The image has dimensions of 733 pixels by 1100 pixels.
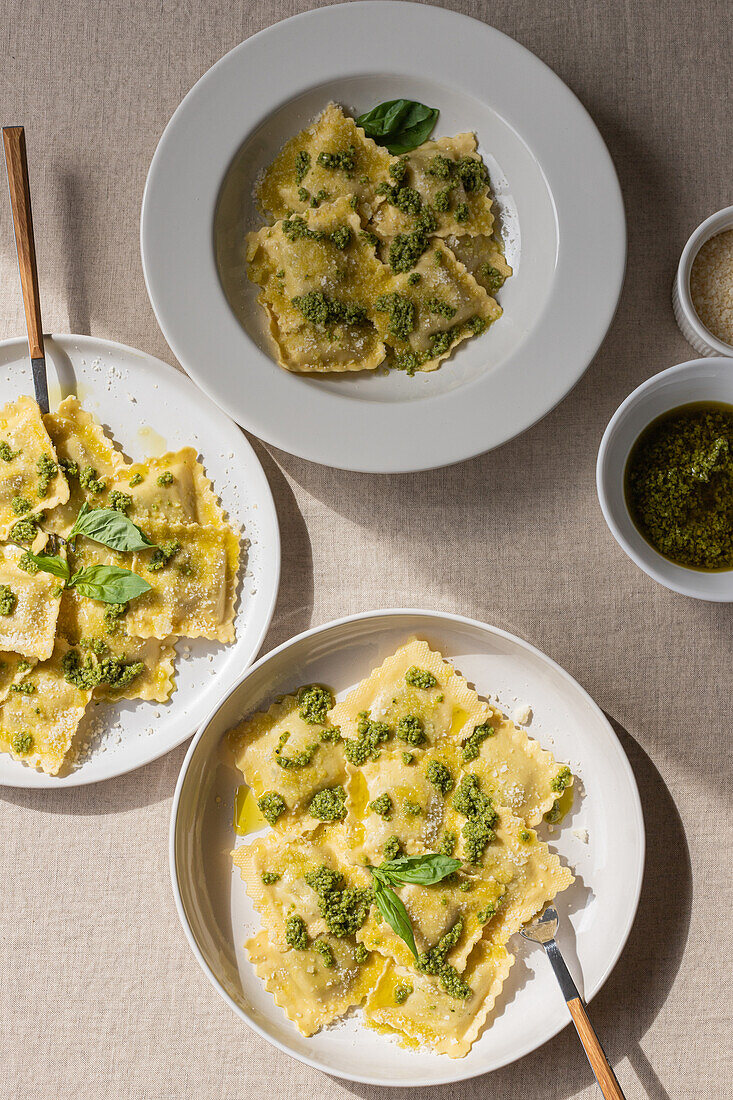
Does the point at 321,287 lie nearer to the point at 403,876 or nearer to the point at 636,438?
the point at 636,438

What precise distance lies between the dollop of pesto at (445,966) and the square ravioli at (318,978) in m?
0.18

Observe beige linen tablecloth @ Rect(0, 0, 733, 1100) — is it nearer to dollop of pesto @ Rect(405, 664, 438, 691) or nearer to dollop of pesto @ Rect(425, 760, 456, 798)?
dollop of pesto @ Rect(405, 664, 438, 691)

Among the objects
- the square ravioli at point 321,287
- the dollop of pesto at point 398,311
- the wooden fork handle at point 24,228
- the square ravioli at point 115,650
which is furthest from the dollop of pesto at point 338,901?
the wooden fork handle at point 24,228

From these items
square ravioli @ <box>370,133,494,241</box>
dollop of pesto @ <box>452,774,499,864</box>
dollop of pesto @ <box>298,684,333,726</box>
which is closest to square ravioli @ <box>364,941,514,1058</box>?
dollop of pesto @ <box>452,774,499,864</box>

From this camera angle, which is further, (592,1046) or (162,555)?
(162,555)

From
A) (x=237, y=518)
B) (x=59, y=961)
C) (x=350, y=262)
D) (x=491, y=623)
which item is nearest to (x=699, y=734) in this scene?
(x=491, y=623)

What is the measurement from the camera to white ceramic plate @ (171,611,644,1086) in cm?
260

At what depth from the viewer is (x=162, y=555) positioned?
2.69 m

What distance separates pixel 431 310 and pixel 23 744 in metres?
2.08

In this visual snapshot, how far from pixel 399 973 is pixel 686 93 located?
3.33m

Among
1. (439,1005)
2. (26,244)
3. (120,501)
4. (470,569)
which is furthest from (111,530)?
(439,1005)

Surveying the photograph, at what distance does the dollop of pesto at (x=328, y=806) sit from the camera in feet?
8.76

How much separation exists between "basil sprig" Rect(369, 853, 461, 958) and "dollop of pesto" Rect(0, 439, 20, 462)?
191cm

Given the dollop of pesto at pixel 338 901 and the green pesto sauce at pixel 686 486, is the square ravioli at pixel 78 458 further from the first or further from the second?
the green pesto sauce at pixel 686 486
